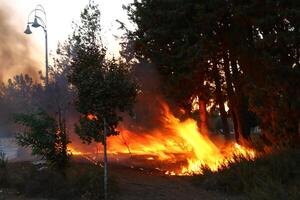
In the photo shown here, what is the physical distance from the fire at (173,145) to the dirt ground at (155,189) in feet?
10.2

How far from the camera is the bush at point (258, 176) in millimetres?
13281

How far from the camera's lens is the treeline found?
17469 mm

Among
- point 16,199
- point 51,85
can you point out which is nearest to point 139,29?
point 51,85

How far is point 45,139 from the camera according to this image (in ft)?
47.3

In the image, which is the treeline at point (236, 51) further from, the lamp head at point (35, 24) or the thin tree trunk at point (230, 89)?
the lamp head at point (35, 24)

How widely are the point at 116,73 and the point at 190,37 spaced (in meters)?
6.63

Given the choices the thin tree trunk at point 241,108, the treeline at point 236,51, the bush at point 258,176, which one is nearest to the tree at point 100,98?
the bush at point 258,176

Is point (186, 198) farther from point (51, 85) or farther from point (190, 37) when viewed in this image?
point (51, 85)

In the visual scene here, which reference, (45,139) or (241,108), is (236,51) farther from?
(45,139)

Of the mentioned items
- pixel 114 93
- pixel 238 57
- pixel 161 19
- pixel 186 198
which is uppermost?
pixel 161 19

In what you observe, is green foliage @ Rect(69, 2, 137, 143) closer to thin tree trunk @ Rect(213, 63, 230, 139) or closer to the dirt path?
the dirt path

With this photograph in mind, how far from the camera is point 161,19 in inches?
Result: 789

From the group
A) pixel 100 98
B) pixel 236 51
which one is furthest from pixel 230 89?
pixel 100 98

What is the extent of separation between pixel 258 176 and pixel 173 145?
1345 cm
